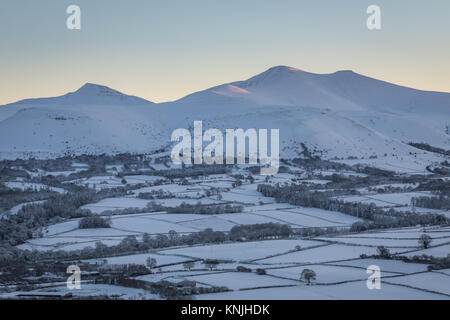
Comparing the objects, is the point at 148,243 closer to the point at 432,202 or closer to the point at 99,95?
the point at 432,202

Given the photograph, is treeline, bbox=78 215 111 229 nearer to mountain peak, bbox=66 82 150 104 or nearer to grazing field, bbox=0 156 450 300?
grazing field, bbox=0 156 450 300

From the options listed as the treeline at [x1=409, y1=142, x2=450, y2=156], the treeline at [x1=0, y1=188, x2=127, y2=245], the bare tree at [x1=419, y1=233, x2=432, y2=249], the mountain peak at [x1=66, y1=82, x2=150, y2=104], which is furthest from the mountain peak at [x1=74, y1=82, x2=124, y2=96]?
the bare tree at [x1=419, y1=233, x2=432, y2=249]

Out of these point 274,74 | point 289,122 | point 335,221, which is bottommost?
point 335,221

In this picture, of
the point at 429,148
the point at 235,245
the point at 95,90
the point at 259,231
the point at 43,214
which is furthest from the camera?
the point at 95,90

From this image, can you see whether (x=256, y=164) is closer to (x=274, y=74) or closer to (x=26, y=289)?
(x=26, y=289)

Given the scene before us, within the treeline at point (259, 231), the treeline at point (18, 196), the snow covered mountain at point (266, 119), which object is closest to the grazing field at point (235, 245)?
the treeline at point (259, 231)

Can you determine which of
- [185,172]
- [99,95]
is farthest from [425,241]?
[99,95]
